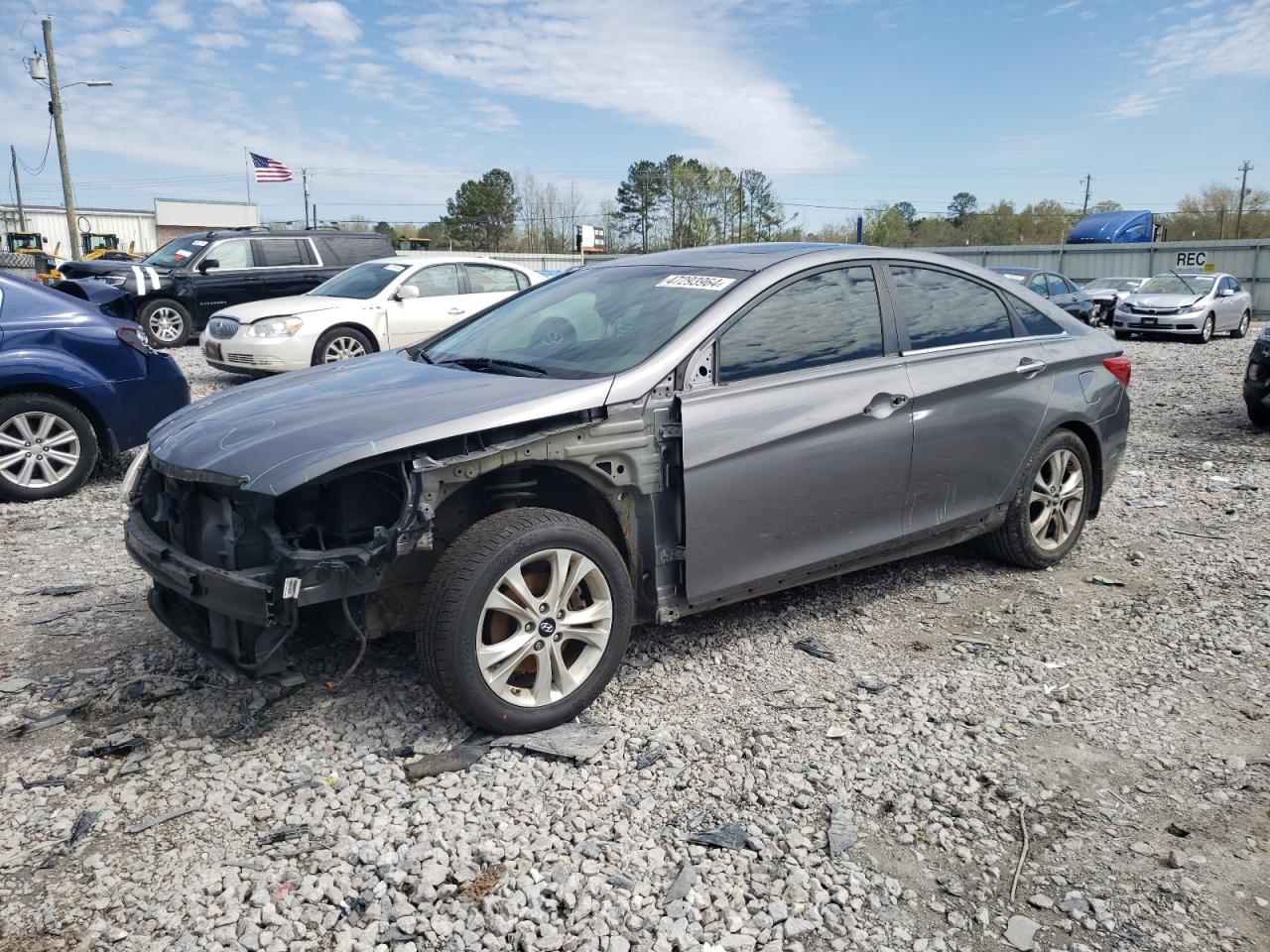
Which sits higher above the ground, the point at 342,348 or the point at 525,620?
the point at 342,348

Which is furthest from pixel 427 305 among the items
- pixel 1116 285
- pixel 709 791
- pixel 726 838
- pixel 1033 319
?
pixel 1116 285

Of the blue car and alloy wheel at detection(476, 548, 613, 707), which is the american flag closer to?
the blue car

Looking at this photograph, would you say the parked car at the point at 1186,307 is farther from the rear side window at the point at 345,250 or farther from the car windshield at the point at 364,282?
the car windshield at the point at 364,282

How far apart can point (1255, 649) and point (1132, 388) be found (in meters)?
9.50

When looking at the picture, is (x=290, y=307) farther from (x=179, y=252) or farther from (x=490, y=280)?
(x=179, y=252)

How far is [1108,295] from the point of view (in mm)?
22266

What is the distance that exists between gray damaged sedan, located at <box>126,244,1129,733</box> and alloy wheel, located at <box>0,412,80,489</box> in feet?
10.7

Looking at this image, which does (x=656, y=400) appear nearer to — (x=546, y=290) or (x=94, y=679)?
(x=546, y=290)

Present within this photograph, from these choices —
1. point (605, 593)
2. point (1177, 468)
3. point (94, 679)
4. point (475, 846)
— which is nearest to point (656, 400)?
point (605, 593)

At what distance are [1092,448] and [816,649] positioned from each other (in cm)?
214

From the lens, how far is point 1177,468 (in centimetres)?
776

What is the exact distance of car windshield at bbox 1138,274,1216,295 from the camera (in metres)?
20.3

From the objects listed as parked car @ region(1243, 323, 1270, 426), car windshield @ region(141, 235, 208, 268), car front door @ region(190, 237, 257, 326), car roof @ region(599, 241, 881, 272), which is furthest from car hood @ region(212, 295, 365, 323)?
parked car @ region(1243, 323, 1270, 426)

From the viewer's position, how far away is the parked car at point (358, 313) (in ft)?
36.2
